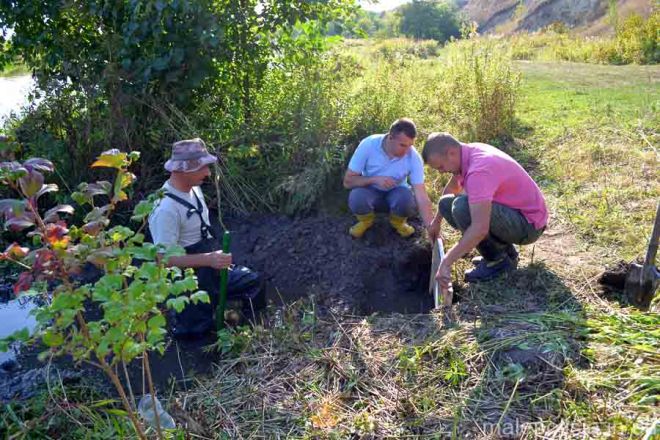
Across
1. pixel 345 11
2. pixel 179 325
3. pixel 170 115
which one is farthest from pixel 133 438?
pixel 345 11

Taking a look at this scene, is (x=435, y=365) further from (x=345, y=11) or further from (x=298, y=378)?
(x=345, y=11)

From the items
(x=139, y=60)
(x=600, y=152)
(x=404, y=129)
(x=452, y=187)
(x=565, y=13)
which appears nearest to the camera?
(x=404, y=129)

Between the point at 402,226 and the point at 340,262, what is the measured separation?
0.60 metres

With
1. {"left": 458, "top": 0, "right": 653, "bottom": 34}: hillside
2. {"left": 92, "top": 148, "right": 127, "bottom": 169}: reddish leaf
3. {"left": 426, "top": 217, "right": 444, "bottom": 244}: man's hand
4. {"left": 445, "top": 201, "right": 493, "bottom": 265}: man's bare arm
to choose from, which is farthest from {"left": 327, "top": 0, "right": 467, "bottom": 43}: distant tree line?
{"left": 92, "top": 148, "right": 127, "bottom": 169}: reddish leaf

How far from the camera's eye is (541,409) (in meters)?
2.47

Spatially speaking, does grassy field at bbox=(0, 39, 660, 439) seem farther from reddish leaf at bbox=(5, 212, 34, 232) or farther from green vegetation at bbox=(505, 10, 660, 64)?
green vegetation at bbox=(505, 10, 660, 64)

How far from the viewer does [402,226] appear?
4488 mm

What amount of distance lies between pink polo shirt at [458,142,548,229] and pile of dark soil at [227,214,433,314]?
902 mm

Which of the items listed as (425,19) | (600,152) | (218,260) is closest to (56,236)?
(218,260)

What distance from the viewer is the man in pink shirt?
10.8ft

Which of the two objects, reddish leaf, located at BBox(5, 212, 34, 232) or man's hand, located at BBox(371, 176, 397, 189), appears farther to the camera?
man's hand, located at BBox(371, 176, 397, 189)

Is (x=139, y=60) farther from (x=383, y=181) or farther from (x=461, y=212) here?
(x=461, y=212)

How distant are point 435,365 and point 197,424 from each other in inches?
46.8

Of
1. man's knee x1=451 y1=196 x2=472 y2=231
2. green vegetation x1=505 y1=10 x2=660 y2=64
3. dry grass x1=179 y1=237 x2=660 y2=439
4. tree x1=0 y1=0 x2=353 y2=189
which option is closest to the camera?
dry grass x1=179 y1=237 x2=660 y2=439
